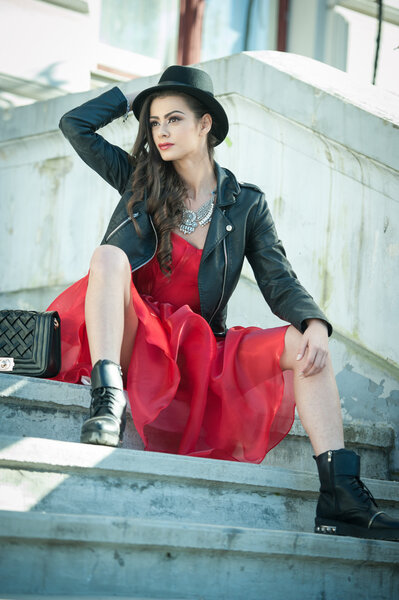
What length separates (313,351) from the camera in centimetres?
265

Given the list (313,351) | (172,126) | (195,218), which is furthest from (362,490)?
(172,126)

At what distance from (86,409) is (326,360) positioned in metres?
0.81

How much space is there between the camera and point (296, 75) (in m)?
4.10

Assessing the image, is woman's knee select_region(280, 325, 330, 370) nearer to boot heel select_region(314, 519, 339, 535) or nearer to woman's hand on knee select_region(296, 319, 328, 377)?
woman's hand on knee select_region(296, 319, 328, 377)

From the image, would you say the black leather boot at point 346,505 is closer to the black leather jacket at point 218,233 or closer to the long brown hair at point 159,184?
the black leather jacket at point 218,233

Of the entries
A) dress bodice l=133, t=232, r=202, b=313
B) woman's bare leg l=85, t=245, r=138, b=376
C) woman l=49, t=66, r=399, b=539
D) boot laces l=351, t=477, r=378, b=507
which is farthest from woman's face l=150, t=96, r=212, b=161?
boot laces l=351, t=477, r=378, b=507

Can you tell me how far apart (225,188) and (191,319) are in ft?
2.15

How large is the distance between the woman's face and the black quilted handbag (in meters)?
0.82

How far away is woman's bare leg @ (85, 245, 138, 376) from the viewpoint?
2580 millimetres

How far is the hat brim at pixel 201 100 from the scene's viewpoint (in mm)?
3127

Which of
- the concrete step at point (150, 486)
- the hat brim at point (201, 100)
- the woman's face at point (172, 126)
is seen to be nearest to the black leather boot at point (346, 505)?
the concrete step at point (150, 486)

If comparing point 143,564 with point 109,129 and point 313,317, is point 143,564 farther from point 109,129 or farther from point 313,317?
point 109,129

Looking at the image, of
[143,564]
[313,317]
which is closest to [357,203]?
[313,317]

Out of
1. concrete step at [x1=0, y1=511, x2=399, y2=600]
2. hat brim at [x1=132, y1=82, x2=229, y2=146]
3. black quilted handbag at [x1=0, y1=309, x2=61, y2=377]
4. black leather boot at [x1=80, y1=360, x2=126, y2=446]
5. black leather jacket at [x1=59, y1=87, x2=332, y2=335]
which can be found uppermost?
hat brim at [x1=132, y1=82, x2=229, y2=146]
